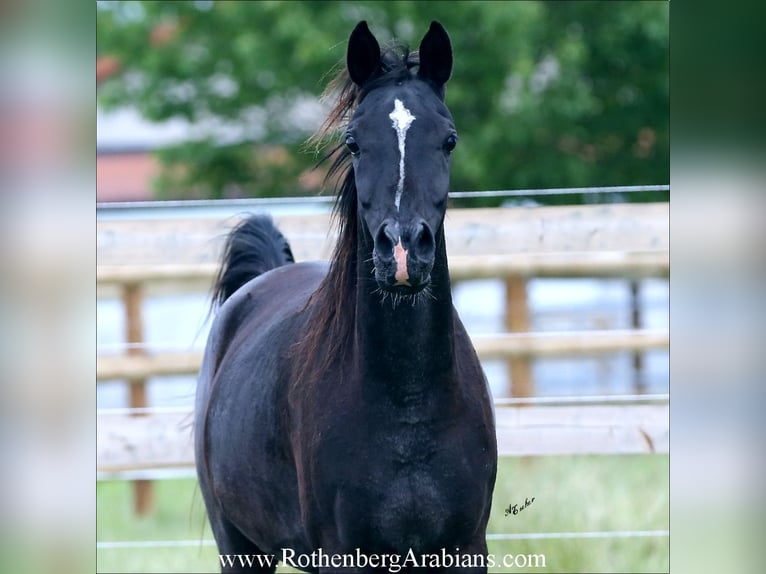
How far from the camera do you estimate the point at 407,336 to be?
2.61 meters

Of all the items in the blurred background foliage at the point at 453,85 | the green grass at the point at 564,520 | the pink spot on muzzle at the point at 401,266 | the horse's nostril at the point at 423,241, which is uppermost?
the blurred background foliage at the point at 453,85

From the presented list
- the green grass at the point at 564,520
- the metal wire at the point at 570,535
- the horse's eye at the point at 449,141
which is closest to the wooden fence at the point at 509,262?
the green grass at the point at 564,520

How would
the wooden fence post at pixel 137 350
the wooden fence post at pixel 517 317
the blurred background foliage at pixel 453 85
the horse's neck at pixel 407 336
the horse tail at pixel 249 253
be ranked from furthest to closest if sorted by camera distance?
the blurred background foliage at pixel 453 85, the wooden fence post at pixel 137 350, the wooden fence post at pixel 517 317, the horse tail at pixel 249 253, the horse's neck at pixel 407 336

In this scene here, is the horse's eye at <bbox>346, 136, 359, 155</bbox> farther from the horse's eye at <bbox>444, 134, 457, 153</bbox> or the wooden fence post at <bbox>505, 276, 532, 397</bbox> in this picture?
the wooden fence post at <bbox>505, 276, 532, 397</bbox>

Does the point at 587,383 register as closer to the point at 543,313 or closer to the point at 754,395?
the point at 543,313

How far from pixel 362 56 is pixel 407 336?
29.8 inches

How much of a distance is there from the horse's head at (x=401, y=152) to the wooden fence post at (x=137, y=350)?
3.16 meters

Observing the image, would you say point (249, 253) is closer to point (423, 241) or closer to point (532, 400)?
point (532, 400)

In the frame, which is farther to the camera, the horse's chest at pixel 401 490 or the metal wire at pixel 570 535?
the metal wire at pixel 570 535

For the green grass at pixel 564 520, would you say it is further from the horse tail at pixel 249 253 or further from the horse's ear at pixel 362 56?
the horse's ear at pixel 362 56

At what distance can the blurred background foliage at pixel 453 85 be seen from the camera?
29.7 ft

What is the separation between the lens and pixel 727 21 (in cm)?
158

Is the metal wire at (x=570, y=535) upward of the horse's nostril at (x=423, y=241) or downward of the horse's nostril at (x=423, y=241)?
downward

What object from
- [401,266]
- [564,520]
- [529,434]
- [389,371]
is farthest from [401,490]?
[564,520]
